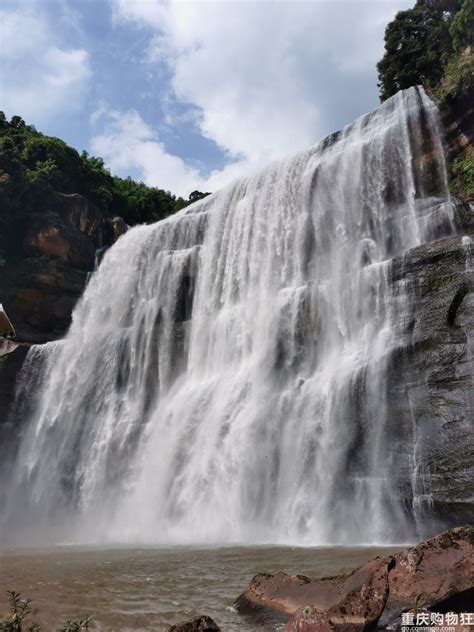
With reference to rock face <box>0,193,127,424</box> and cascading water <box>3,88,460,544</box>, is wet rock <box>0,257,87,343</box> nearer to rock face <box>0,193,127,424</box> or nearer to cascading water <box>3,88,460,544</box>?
rock face <box>0,193,127,424</box>

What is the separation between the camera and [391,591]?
4.67m

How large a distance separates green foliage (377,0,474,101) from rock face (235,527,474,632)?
22945mm

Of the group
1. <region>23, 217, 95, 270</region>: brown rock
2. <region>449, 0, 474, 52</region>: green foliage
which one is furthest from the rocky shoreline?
<region>23, 217, 95, 270</region>: brown rock

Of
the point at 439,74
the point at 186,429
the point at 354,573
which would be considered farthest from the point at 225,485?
the point at 439,74

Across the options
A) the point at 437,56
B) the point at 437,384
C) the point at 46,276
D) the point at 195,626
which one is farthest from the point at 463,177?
the point at 46,276

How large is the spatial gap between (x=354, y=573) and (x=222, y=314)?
16.8 meters

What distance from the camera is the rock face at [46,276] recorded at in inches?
1220

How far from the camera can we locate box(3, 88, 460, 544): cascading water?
13.5 metres

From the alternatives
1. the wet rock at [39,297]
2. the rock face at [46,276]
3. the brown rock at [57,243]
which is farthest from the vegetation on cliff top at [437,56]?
the wet rock at [39,297]

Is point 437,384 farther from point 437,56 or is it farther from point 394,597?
point 437,56

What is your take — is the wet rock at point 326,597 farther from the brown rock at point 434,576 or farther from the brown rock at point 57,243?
the brown rock at point 57,243

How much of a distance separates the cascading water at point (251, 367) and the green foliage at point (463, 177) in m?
0.45

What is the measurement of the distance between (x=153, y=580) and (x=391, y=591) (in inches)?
156

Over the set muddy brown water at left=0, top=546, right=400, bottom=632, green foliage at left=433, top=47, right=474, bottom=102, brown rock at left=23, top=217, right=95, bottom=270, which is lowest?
muddy brown water at left=0, top=546, right=400, bottom=632
